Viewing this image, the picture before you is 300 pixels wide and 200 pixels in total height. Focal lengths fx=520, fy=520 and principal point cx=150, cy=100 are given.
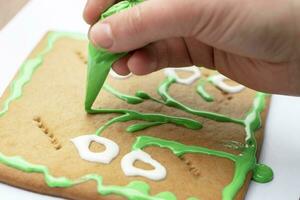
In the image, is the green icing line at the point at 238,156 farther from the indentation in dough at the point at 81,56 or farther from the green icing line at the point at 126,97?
the indentation in dough at the point at 81,56

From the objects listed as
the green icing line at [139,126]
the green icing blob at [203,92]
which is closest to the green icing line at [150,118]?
the green icing line at [139,126]

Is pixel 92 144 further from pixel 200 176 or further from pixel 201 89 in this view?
pixel 201 89

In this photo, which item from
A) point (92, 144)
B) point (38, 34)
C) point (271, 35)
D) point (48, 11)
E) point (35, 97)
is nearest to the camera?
point (271, 35)

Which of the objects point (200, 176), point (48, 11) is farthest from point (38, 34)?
point (200, 176)

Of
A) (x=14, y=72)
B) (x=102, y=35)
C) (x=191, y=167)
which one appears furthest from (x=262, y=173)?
(x=14, y=72)

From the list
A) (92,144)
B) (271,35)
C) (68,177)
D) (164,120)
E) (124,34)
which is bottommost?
(68,177)

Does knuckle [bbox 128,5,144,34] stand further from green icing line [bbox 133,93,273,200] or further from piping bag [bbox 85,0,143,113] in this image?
green icing line [bbox 133,93,273,200]
